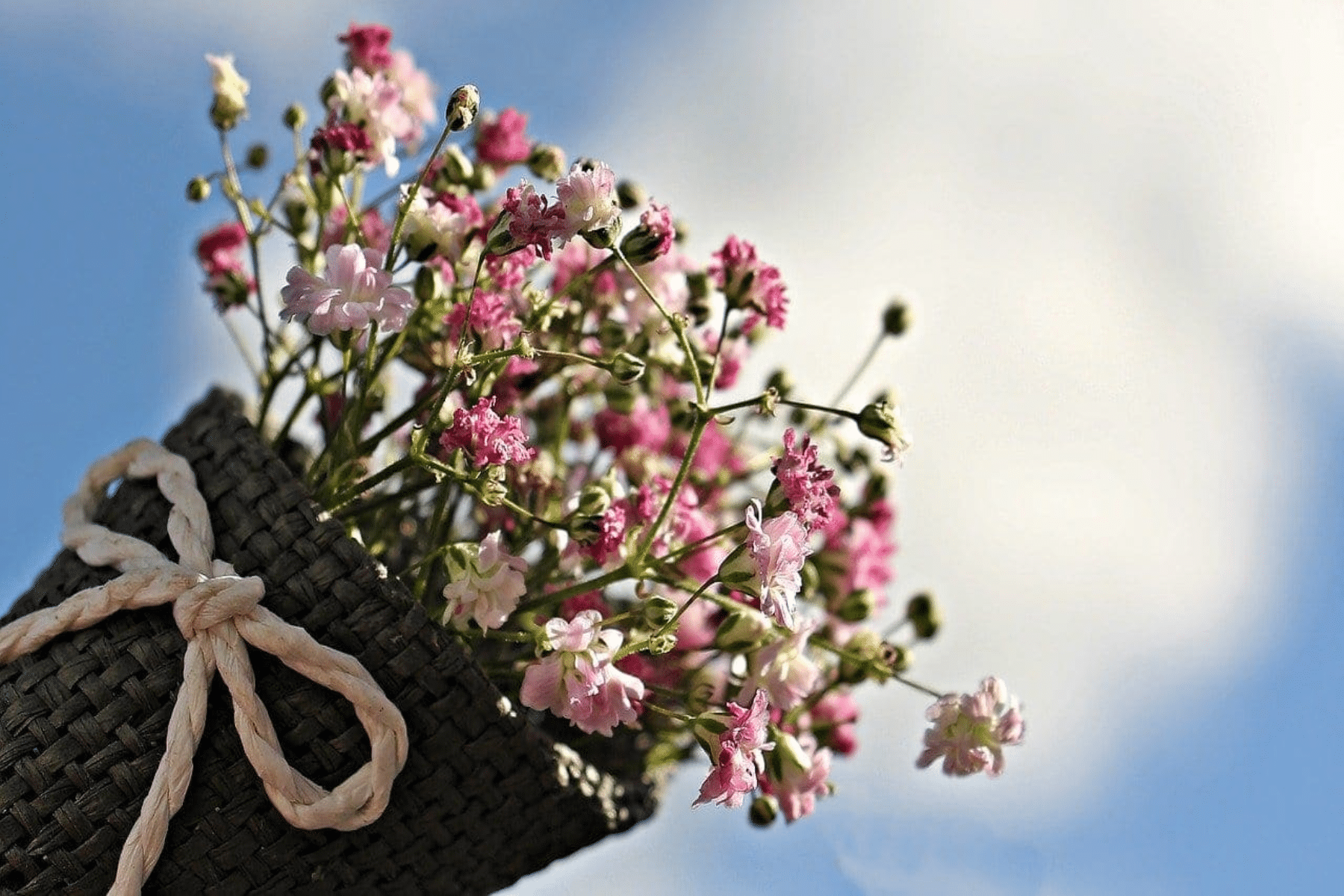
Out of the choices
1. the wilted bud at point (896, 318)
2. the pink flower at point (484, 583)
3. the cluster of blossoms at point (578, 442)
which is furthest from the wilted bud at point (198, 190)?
the wilted bud at point (896, 318)

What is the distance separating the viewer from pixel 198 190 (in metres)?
0.66

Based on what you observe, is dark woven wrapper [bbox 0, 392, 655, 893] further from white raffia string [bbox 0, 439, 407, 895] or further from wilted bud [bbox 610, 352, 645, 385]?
wilted bud [bbox 610, 352, 645, 385]

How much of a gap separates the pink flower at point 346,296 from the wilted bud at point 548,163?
17 cm

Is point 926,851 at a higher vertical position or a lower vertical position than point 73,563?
higher

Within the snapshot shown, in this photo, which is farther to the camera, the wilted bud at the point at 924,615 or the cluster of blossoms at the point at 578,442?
the wilted bud at the point at 924,615

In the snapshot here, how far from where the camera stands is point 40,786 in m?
0.50

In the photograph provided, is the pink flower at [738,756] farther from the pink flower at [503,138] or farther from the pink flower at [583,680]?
the pink flower at [503,138]

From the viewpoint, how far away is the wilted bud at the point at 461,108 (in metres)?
0.53

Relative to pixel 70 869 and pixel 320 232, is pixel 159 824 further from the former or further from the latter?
pixel 320 232

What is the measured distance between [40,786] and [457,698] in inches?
6.1

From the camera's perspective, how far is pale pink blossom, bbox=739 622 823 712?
58cm

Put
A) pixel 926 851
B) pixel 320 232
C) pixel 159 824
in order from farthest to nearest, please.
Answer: pixel 926 851
pixel 320 232
pixel 159 824

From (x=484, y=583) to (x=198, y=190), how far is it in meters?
0.27

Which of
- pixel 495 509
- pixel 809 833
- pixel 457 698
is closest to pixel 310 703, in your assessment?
pixel 457 698
